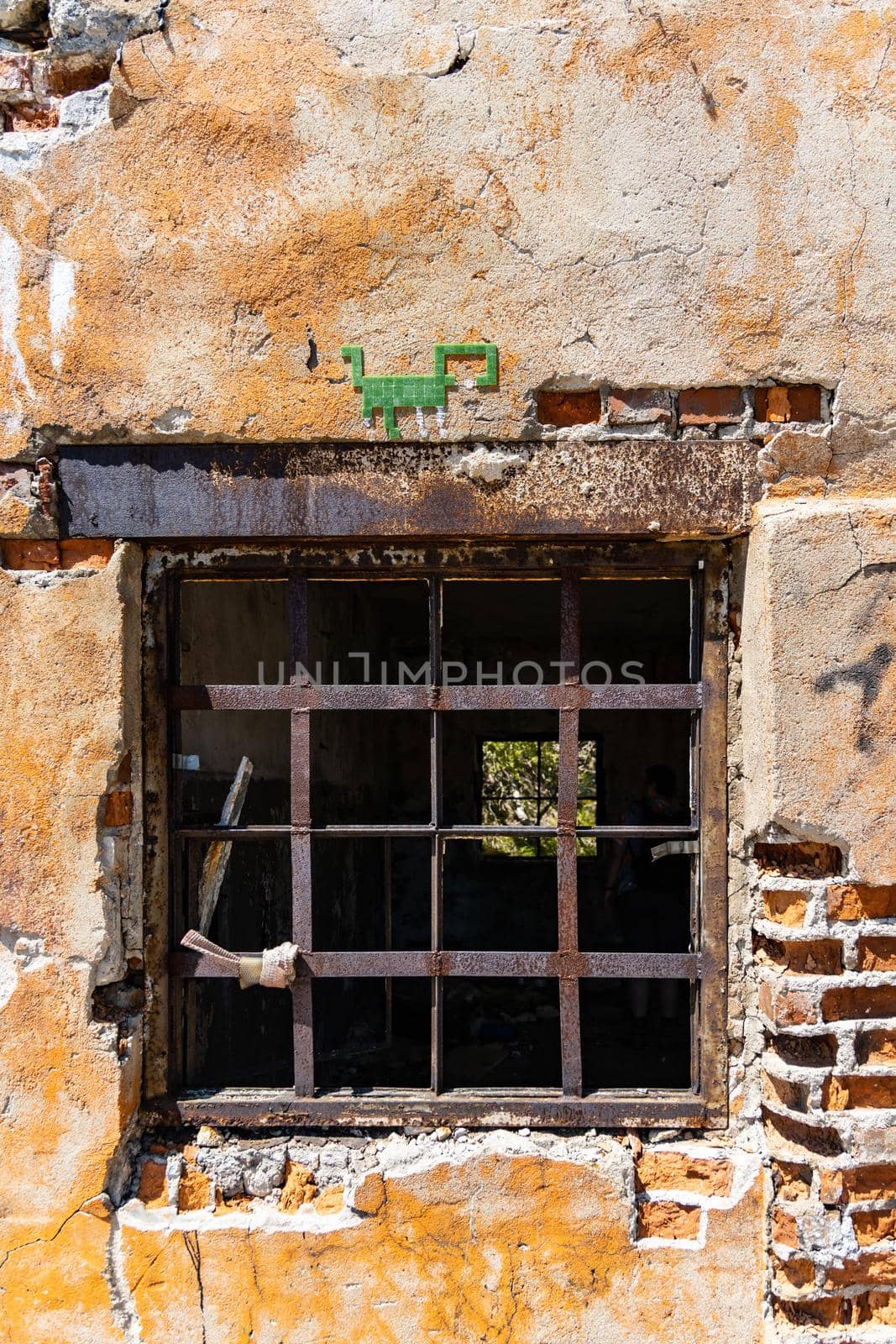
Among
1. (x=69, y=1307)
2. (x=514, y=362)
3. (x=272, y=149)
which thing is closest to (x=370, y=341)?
(x=514, y=362)

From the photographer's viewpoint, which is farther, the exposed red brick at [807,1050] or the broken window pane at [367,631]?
the broken window pane at [367,631]

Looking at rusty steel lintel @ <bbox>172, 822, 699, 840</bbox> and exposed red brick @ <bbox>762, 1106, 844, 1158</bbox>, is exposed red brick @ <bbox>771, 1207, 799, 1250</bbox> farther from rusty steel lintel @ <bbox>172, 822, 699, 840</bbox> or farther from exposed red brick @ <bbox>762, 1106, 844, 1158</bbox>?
rusty steel lintel @ <bbox>172, 822, 699, 840</bbox>

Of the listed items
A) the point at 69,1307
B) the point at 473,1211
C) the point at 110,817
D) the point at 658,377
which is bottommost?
the point at 69,1307

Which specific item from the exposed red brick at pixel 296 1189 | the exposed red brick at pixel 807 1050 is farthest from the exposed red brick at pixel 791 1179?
the exposed red brick at pixel 296 1189

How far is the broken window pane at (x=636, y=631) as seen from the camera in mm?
6227

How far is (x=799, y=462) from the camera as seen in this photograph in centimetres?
204

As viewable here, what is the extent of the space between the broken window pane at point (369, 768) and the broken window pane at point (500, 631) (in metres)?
0.59

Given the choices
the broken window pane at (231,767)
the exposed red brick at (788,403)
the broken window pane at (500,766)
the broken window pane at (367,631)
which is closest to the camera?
the exposed red brick at (788,403)

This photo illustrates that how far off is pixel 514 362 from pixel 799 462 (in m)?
0.65

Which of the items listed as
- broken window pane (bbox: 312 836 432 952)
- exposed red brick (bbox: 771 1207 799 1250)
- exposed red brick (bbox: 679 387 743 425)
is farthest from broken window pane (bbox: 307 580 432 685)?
exposed red brick (bbox: 771 1207 799 1250)

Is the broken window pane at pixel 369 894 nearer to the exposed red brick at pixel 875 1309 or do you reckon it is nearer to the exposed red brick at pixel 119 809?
the exposed red brick at pixel 119 809

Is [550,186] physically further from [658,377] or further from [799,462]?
[799,462]

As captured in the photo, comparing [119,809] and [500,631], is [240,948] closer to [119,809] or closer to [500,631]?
[119,809]

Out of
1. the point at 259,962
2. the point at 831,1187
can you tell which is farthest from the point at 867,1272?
the point at 259,962
